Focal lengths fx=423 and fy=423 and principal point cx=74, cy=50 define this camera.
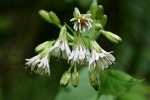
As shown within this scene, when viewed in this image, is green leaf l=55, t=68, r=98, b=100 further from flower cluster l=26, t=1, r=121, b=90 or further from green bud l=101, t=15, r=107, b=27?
green bud l=101, t=15, r=107, b=27

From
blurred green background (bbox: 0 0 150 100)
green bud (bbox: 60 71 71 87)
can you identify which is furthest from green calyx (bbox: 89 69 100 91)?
blurred green background (bbox: 0 0 150 100)

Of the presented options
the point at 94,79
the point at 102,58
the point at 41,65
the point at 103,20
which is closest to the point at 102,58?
the point at 102,58

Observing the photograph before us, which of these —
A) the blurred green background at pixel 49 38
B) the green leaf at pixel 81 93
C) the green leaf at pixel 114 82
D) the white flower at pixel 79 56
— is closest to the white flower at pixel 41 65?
the white flower at pixel 79 56

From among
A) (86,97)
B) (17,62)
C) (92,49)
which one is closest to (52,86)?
(17,62)

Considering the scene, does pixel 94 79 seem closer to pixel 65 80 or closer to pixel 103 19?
pixel 65 80

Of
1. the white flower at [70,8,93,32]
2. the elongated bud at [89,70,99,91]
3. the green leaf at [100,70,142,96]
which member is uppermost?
the white flower at [70,8,93,32]

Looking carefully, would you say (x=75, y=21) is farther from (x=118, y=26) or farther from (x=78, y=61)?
(x=118, y=26)
